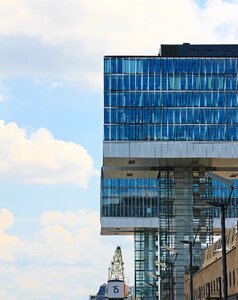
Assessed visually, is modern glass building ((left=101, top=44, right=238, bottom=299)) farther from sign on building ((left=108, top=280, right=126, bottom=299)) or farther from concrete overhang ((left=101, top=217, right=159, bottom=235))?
concrete overhang ((left=101, top=217, right=159, bottom=235))

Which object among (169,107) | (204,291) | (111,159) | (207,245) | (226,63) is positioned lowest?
(204,291)

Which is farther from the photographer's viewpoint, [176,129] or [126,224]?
[126,224]

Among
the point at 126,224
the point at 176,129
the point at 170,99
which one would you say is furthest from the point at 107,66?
the point at 126,224

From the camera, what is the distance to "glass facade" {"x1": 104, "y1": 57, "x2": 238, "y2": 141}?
123 metres

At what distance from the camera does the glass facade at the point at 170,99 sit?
404 ft

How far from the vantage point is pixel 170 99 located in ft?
408

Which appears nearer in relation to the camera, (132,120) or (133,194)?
(132,120)

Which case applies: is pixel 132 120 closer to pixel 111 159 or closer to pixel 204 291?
pixel 111 159

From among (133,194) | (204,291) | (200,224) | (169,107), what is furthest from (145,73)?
(133,194)

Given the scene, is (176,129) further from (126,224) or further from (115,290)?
(126,224)

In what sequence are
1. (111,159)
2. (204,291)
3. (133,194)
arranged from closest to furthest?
1. (204,291)
2. (111,159)
3. (133,194)

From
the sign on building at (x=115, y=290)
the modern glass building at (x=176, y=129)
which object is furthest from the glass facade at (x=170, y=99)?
the sign on building at (x=115, y=290)

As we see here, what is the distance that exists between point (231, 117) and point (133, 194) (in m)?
79.2

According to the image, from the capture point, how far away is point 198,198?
126 meters
